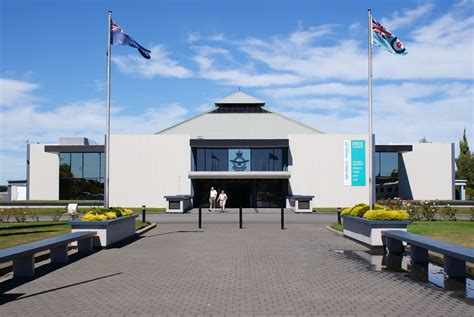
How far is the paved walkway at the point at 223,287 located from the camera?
8.01m

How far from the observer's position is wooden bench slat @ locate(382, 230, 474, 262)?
1017 cm

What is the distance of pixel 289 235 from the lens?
2008cm

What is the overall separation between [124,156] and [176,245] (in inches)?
1197

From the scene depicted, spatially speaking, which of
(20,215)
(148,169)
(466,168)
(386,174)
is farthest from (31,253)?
(466,168)

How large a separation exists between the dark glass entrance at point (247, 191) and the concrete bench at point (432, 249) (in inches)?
1241

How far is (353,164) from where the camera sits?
1795 inches

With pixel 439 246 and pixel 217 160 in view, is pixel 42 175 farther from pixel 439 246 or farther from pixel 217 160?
pixel 439 246

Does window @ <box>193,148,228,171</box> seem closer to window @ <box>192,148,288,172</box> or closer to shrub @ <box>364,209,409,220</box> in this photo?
window @ <box>192,148,288,172</box>

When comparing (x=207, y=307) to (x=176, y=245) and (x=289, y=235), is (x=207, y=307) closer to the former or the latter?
(x=176, y=245)

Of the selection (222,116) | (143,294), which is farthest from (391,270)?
(222,116)

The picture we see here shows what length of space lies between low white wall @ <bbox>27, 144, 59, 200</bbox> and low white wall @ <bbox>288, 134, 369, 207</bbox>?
23.6m

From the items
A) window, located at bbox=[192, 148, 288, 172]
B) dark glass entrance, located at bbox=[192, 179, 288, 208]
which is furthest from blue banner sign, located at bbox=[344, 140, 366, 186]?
dark glass entrance, located at bbox=[192, 179, 288, 208]

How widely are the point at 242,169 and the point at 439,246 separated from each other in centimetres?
3607

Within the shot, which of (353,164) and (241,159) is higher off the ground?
(241,159)
